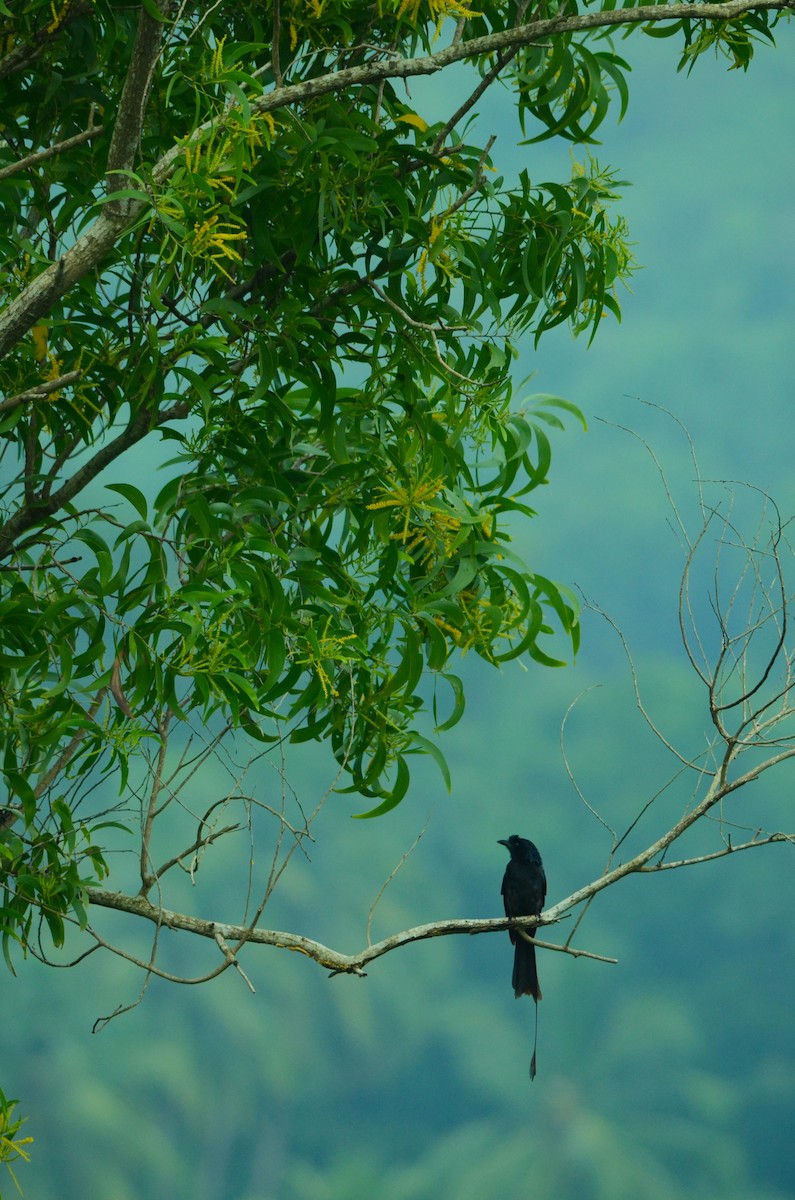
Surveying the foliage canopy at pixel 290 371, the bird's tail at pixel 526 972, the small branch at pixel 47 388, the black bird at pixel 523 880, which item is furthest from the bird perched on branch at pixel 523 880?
the small branch at pixel 47 388

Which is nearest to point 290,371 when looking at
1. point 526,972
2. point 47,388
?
point 47,388

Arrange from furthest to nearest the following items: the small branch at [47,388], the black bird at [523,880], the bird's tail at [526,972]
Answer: the black bird at [523,880]
the bird's tail at [526,972]
the small branch at [47,388]

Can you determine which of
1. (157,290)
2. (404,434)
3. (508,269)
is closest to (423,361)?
(404,434)

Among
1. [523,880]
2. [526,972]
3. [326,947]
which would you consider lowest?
[326,947]

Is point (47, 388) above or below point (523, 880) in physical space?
below

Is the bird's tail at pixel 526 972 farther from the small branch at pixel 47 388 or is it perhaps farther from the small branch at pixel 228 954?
the small branch at pixel 47 388

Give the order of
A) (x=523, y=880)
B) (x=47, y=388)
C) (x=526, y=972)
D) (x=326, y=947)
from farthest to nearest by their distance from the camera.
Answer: (x=523, y=880), (x=526, y=972), (x=326, y=947), (x=47, y=388)

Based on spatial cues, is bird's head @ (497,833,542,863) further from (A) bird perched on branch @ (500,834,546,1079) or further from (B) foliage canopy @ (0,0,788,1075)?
(B) foliage canopy @ (0,0,788,1075)

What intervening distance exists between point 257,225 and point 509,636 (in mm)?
876

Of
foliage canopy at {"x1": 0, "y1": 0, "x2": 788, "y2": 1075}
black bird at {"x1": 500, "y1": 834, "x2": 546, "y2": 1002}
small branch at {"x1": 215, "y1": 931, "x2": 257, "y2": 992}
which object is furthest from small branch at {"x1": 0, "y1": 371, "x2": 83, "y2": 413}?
black bird at {"x1": 500, "y1": 834, "x2": 546, "y2": 1002}

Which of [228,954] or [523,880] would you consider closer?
[228,954]

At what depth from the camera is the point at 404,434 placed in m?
2.21

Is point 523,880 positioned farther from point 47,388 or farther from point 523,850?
point 47,388

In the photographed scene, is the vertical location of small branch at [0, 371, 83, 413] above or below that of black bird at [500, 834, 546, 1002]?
below
